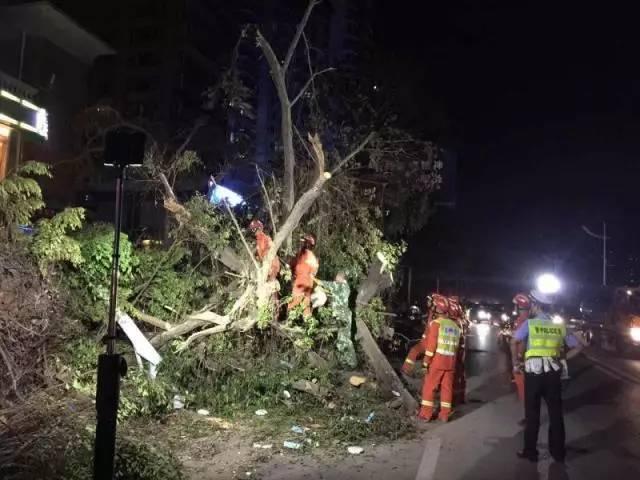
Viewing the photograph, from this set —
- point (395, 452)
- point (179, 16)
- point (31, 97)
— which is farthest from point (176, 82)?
point (395, 452)

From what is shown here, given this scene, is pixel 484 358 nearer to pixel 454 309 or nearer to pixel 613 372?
pixel 613 372

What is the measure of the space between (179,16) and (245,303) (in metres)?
49.5

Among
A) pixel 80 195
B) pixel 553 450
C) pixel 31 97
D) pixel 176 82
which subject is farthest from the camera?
pixel 176 82

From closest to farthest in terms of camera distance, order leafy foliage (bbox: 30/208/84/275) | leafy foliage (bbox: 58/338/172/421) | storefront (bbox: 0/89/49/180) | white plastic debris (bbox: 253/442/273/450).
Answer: white plastic debris (bbox: 253/442/273/450) < leafy foliage (bbox: 58/338/172/421) < leafy foliage (bbox: 30/208/84/275) < storefront (bbox: 0/89/49/180)

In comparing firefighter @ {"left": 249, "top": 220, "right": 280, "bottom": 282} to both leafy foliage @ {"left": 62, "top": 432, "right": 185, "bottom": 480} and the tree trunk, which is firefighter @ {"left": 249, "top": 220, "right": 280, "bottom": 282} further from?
leafy foliage @ {"left": 62, "top": 432, "right": 185, "bottom": 480}

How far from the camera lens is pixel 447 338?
28.5 ft

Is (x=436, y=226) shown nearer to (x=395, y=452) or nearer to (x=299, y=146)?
(x=299, y=146)

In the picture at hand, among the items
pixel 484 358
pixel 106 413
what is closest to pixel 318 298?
pixel 106 413

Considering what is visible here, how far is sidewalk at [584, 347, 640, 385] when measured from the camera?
13616 mm

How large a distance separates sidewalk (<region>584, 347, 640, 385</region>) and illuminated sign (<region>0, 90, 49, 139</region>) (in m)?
13.5

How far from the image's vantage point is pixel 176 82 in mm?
53125

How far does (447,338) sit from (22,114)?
939 cm

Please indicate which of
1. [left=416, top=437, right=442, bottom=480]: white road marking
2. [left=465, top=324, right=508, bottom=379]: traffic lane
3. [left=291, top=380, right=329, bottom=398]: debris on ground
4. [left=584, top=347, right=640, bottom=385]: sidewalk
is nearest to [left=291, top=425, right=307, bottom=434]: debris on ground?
[left=291, top=380, right=329, bottom=398]: debris on ground

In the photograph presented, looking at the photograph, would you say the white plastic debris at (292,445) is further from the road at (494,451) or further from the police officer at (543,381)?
the police officer at (543,381)
